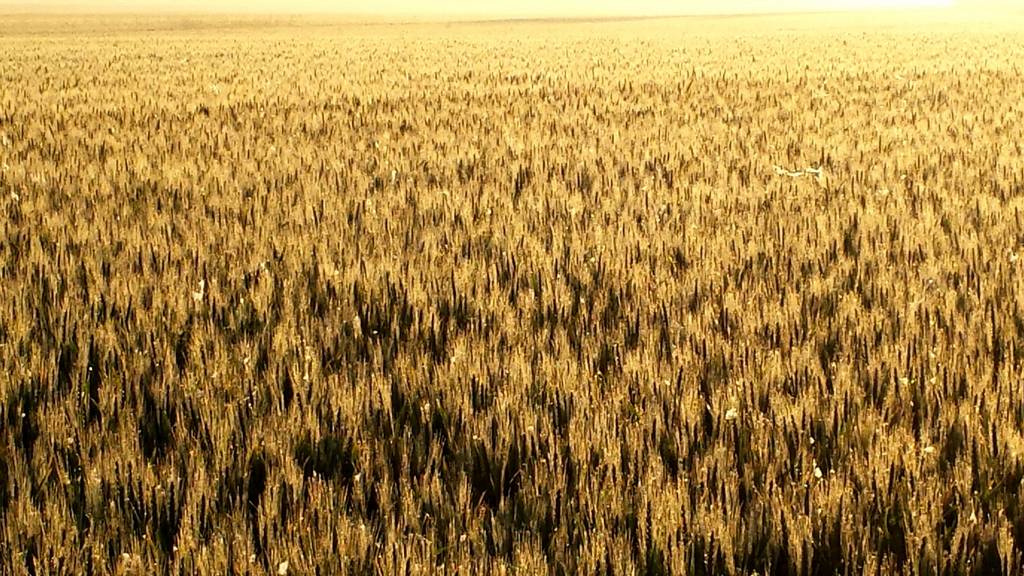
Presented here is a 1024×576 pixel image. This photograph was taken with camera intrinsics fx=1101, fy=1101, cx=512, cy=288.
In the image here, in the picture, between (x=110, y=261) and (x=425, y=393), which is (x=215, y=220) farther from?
(x=425, y=393)

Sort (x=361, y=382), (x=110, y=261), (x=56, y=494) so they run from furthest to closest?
(x=110, y=261), (x=361, y=382), (x=56, y=494)

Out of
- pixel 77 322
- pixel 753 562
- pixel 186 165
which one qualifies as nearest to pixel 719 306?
pixel 753 562

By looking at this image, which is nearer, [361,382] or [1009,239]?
[361,382]

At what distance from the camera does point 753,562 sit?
1993 millimetres

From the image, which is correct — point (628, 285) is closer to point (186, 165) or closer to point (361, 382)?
point (361, 382)

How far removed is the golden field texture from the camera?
2018 millimetres

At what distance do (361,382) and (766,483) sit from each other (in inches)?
42.0

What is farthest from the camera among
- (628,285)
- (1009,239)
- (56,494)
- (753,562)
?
(1009,239)

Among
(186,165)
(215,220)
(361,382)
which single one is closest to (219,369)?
(361,382)

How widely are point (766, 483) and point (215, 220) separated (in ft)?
11.9

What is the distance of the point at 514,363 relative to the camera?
291cm

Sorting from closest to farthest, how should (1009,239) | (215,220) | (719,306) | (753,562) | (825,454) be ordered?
(753,562), (825,454), (719,306), (1009,239), (215,220)

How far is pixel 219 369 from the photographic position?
291 centimetres

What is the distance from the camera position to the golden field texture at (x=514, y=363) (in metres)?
2.02
